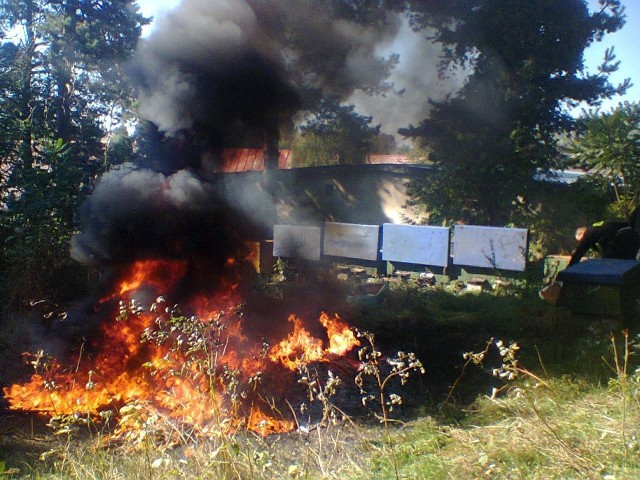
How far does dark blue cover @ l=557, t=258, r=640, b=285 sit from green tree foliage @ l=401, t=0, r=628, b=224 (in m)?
7.73

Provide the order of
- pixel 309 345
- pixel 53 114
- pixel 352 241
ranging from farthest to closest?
1. pixel 53 114
2. pixel 352 241
3. pixel 309 345

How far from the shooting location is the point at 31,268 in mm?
10125

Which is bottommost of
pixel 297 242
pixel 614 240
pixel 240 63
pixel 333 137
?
pixel 297 242

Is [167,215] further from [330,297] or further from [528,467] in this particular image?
[528,467]

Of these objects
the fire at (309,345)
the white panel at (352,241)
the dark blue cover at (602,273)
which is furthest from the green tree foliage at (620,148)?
the fire at (309,345)

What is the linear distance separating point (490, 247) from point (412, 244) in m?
1.88

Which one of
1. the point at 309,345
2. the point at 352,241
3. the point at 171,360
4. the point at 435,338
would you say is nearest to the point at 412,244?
the point at 352,241

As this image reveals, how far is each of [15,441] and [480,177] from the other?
1290 centimetres

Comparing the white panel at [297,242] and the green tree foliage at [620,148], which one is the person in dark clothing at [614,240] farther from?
the white panel at [297,242]

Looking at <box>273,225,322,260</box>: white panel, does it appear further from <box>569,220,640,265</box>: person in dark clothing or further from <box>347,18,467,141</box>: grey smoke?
<box>569,220,640,265</box>: person in dark clothing

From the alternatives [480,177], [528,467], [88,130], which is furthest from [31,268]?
[480,177]

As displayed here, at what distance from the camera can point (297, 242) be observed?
14344mm

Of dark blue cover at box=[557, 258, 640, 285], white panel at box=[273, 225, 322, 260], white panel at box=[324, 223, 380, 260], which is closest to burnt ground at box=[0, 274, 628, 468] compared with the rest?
dark blue cover at box=[557, 258, 640, 285]

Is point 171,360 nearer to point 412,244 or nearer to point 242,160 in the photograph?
point 242,160
